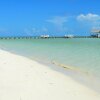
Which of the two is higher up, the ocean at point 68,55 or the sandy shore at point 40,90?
the sandy shore at point 40,90

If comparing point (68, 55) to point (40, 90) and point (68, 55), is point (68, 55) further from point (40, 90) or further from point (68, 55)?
point (40, 90)

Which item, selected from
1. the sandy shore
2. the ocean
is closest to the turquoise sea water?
the ocean

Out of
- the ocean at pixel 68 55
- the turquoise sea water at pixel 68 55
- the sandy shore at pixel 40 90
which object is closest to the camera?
the sandy shore at pixel 40 90

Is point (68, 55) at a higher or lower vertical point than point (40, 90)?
lower

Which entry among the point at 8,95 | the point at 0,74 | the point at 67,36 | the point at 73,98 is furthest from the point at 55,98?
the point at 67,36

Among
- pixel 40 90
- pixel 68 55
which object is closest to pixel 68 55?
pixel 68 55

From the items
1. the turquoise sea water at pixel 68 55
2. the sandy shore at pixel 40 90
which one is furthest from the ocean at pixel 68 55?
the sandy shore at pixel 40 90

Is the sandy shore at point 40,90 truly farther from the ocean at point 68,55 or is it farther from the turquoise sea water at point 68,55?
the turquoise sea water at point 68,55

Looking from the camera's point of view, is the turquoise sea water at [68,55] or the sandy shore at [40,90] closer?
the sandy shore at [40,90]

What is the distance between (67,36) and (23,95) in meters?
119

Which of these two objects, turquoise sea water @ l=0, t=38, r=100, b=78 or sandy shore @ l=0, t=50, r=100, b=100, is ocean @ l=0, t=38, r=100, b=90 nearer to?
turquoise sea water @ l=0, t=38, r=100, b=78

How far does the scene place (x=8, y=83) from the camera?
7590 millimetres

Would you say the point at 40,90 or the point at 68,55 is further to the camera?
the point at 68,55

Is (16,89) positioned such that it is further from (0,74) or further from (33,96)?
(0,74)
